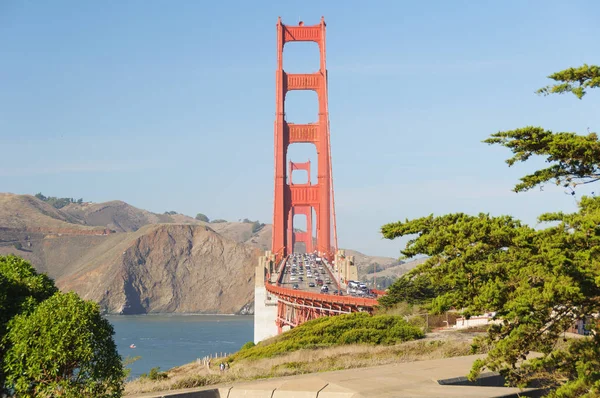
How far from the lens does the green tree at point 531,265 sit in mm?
9492

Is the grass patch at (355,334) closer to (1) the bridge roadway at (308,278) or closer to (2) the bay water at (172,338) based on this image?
(1) the bridge roadway at (308,278)

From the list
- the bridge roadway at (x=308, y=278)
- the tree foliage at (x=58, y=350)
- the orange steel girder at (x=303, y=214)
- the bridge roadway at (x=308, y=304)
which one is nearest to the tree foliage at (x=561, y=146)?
the tree foliage at (x=58, y=350)

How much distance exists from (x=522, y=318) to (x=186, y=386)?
702 cm

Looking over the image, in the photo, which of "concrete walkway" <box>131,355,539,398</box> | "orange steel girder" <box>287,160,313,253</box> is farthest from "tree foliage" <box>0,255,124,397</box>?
"orange steel girder" <box>287,160,313,253</box>

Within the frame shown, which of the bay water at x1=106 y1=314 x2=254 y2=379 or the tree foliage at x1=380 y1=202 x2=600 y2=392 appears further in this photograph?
the bay water at x1=106 y1=314 x2=254 y2=379

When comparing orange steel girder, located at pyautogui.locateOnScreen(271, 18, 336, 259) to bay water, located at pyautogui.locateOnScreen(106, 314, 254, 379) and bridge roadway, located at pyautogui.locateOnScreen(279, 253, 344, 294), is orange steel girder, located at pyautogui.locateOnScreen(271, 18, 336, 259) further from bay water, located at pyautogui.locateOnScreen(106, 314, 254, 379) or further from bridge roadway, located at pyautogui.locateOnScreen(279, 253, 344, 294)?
bay water, located at pyautogui.locateOnScreen(106, 314, 254, 379)

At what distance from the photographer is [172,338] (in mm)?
114500

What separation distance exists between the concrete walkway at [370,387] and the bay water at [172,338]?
45.6m

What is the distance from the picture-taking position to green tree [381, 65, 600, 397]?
9.49 meters

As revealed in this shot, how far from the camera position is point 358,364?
16.9m

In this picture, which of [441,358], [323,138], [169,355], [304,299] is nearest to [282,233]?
[323,138]

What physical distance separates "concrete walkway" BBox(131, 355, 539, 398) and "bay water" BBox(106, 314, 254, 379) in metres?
45.6

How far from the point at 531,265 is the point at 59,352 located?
603 cm

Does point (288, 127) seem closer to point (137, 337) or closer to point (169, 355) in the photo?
point (169, 355)
